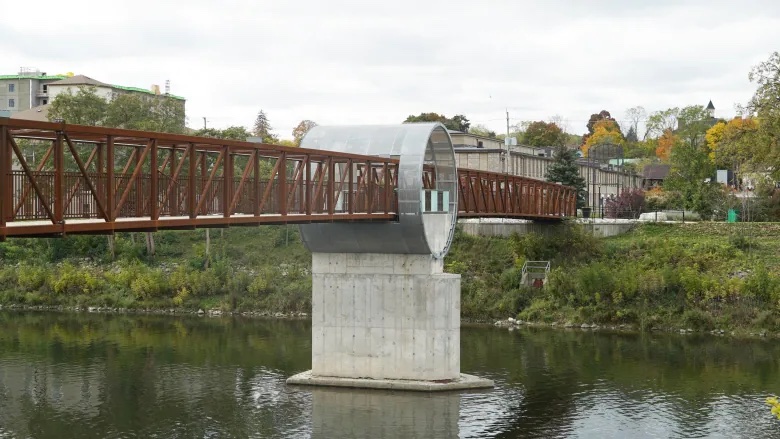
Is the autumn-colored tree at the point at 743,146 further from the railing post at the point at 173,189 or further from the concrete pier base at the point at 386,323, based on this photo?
the railing post at the point at 173,189

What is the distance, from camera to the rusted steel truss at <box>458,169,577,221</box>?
6297 cm

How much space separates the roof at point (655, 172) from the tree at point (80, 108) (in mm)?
89430

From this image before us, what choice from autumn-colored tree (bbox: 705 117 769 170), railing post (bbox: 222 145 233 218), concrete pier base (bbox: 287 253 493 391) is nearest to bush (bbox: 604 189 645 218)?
autumn-colored tree (bbox: 705 117 769 170)

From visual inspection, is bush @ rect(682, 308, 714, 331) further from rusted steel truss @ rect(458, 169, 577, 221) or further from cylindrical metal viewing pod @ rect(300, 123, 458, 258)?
cylindrical metal viewing pod @ rect(300, 123, 458, 258)

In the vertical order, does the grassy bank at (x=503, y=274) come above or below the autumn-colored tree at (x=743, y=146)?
below

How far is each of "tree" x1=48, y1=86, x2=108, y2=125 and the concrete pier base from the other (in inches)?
1911

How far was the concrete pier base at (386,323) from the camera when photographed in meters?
50.1

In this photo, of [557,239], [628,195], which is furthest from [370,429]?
[628,195]

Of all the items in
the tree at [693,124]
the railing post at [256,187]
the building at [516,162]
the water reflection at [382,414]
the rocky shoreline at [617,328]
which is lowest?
the water reflection at [382,414]

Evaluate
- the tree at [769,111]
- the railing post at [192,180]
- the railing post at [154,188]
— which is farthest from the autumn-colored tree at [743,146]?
the railing post at [154,188]

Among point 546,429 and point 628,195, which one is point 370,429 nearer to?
point 546,429

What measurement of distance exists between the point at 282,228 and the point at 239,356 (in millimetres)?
34614

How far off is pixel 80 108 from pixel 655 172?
93.1 m

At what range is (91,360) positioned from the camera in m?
59.1
